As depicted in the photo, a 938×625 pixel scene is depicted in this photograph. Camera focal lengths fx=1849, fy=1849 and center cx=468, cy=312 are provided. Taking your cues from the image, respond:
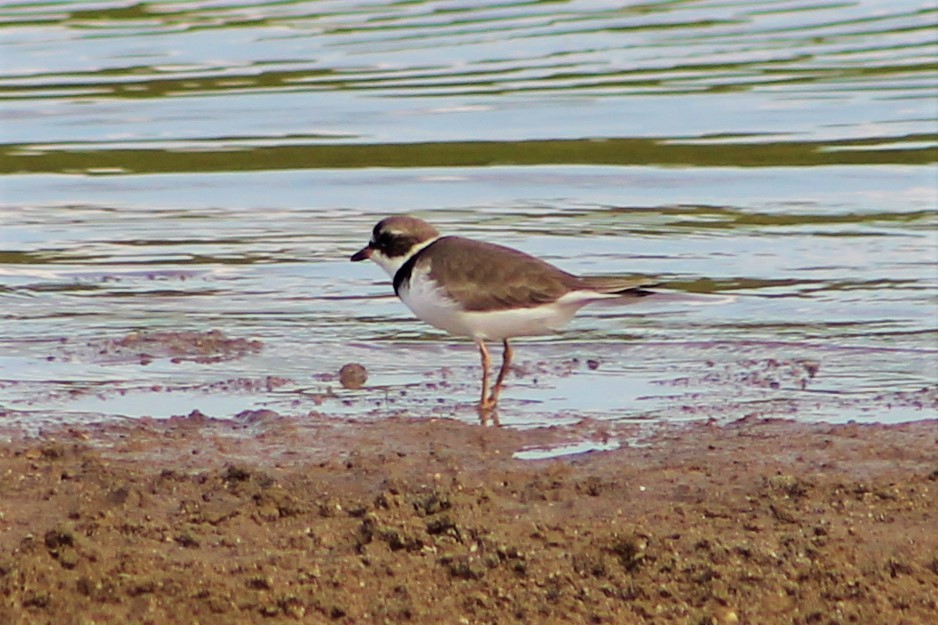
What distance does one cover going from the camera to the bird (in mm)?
7883

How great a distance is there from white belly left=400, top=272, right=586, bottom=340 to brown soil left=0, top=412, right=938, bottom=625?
3.55 ft

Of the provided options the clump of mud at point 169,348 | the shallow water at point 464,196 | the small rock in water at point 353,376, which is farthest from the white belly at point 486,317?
the clump of mud at point 169,348

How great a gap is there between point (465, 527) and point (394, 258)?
3.60m

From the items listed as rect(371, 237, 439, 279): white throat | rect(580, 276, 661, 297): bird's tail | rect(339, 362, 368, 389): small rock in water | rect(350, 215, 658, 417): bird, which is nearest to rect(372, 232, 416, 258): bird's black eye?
rect(371, 237, 439, 279): white throat

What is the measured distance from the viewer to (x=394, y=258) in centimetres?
857

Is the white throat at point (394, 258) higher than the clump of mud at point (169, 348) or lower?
higher

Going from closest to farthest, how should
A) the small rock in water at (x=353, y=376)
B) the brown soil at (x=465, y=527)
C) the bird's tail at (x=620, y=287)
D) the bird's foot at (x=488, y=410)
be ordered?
the brown soil at (x=465, y=527)
the bird's foot at (x=488, y=410)
the bird's tail at (x=620, y=287)
the small rock in water at (x=353, y=376)

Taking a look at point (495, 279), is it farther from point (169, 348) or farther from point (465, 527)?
point (465, 527)

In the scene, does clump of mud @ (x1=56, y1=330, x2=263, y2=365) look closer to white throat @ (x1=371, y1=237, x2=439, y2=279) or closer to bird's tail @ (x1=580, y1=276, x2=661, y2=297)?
white throat @ (x1=371, y1=237, x2=439, y2=279)

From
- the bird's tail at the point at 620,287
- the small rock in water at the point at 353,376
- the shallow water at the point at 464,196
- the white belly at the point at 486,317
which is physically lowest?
the shallow water at the point at 464,196

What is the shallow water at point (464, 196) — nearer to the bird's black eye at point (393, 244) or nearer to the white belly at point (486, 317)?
the white belly at point (486, 317)

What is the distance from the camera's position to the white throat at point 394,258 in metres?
8.52

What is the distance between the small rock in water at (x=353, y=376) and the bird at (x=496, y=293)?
0.36m

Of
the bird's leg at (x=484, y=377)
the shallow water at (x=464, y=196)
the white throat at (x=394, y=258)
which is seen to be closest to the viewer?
the bird's leg at (x=484, y=377)
